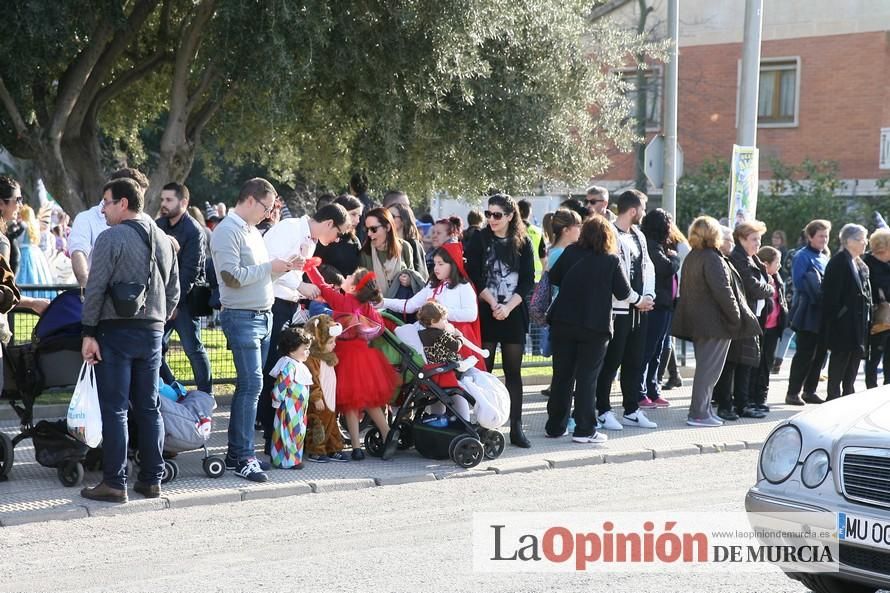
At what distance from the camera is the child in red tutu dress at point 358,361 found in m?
9.36

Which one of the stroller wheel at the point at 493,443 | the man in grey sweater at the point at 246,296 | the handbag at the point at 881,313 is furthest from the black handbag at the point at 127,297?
the handbag at the point at 881,313

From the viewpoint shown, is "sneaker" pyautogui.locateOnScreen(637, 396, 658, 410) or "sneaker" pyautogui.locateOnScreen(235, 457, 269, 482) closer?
"sneaker" pyautogui.locateOnScreen(235, 457, 269, 482)

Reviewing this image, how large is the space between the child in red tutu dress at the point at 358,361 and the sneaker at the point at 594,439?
1.84 m

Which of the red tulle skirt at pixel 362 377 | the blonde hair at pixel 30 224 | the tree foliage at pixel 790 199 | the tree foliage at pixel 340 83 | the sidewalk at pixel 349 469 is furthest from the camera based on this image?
the tree foliage at pixel 790 199

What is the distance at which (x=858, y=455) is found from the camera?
17.7ft

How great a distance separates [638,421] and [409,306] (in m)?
2.88

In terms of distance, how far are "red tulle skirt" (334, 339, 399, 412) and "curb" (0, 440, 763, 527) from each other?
76 cm

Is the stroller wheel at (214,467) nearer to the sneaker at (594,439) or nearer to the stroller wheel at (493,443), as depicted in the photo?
the stroller wheel at (493,443)

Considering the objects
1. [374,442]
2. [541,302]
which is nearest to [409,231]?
[541,302]

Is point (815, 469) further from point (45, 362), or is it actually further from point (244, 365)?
point (45, 362)

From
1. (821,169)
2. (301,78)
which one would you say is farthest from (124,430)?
(821,169)

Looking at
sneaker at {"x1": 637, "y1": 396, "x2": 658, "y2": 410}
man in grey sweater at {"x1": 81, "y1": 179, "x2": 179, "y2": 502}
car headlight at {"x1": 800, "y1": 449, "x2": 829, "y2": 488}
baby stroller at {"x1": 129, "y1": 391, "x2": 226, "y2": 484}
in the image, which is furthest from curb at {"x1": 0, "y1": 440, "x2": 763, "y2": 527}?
car headlight at {"x1": 800, "y1": 449, "x2": 829, "y2": 488}

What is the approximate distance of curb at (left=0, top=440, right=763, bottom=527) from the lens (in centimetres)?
751

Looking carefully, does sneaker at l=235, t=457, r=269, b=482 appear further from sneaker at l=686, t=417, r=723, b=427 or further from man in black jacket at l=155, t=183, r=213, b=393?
sneaker at l=686, t=417, r=723, b=427
